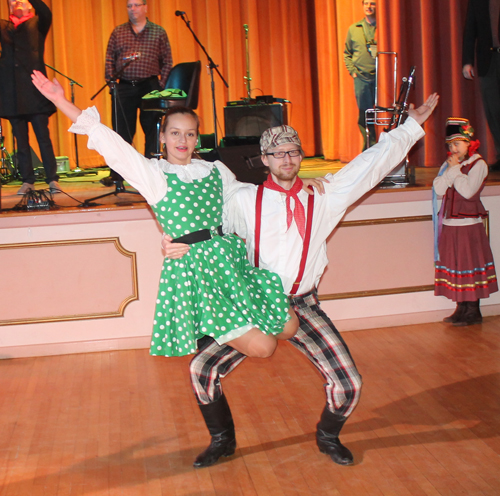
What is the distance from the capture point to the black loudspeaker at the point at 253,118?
19.5 ft

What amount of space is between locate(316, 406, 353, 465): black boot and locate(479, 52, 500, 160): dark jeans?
3412 millimetres

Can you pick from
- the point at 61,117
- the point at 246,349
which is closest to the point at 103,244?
the point at 246,349

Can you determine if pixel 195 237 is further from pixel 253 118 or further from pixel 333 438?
pixel 253 118

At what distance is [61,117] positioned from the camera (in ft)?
26.5

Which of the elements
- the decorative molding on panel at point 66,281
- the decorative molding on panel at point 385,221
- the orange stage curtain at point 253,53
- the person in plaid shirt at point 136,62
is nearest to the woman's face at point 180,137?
the decorative molding on panel at point 66,281

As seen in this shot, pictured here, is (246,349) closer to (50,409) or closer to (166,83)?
(50,409)

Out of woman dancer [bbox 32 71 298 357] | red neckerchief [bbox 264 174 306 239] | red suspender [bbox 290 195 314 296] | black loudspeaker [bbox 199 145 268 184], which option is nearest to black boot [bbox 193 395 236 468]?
woman dancer [bbox 32 71 298 357]

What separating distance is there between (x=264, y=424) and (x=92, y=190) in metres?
2.93

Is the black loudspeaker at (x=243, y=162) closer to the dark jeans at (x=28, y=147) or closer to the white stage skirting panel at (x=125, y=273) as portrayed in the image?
the white stage skirting panel at (x=125, y=273)

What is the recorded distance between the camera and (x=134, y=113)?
5.60m

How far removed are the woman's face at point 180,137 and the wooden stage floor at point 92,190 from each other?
1.64 meters

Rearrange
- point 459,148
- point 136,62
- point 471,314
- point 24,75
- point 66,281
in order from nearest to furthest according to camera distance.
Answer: point 459,148, point 66,281, point 471,314, point 24,75, point 136,62

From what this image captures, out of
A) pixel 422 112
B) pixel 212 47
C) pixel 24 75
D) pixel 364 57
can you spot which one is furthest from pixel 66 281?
pixel 212 47

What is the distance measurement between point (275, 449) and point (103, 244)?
198cm
